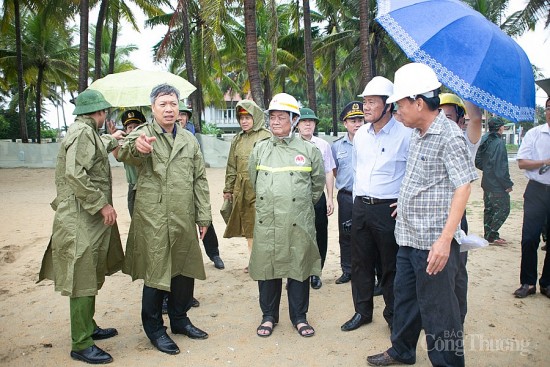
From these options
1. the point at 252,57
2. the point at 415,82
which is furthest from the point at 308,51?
the point at 415,82

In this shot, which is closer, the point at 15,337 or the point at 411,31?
the point at 411,31

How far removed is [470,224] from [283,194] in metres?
5.89

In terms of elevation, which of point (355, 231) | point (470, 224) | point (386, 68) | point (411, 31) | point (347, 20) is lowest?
point (470, 224)

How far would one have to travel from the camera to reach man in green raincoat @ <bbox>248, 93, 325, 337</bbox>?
12.7 ft

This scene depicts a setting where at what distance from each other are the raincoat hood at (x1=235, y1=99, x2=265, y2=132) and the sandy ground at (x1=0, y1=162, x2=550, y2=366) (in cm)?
180

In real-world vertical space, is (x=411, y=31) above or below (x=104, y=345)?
above

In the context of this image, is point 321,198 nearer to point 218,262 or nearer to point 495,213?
point 218,262

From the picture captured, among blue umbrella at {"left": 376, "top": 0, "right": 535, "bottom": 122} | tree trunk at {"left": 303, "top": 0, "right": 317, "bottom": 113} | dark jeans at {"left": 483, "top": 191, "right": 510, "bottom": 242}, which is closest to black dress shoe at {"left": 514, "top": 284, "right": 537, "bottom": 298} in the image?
blue umbrella at {"left": 376, "top": 0, "right": 535, "bottom": 122}

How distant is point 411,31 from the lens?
10.2 feet

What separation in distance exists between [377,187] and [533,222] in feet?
6.44

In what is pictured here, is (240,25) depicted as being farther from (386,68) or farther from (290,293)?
(290,293)

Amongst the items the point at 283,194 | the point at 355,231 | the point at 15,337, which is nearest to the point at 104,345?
the point at 15,337

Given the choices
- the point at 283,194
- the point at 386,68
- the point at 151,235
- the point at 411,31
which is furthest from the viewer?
the point at 386,68

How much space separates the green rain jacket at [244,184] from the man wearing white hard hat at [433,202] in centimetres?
240
